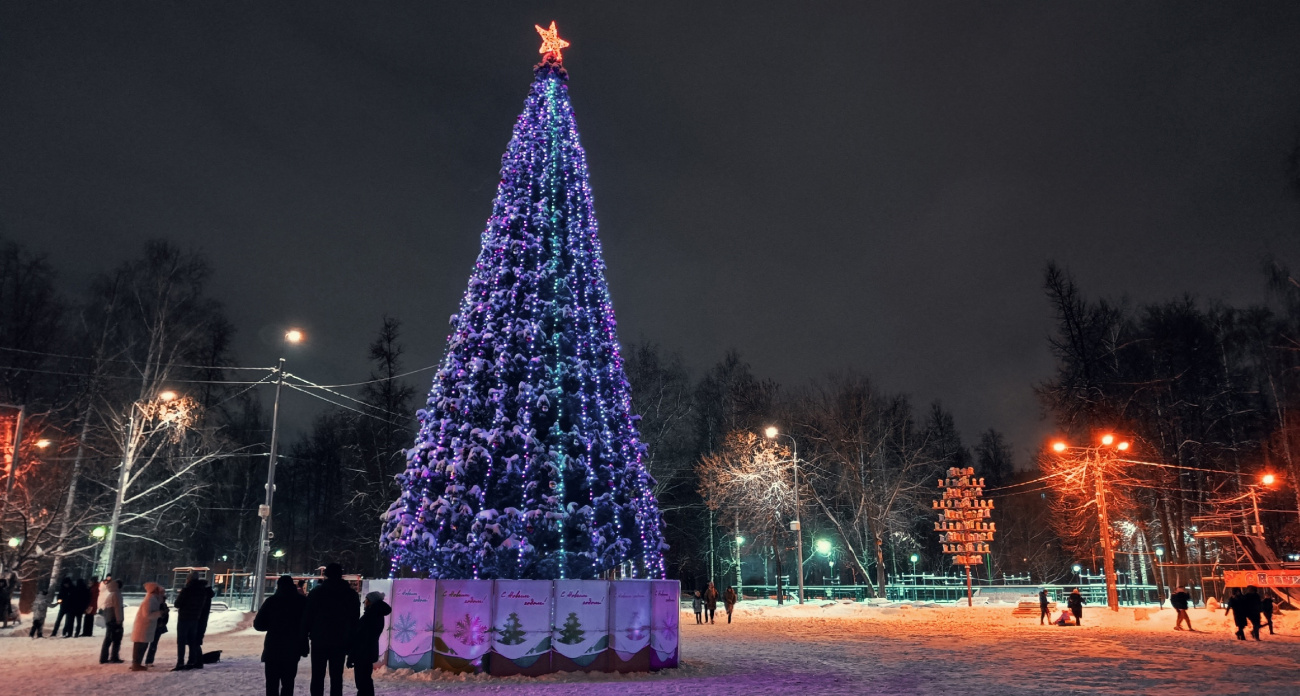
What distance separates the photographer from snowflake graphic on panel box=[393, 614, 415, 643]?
13.6 metres

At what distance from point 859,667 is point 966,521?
84.9 feet

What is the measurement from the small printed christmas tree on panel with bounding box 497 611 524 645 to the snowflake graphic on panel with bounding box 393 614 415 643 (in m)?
1.54

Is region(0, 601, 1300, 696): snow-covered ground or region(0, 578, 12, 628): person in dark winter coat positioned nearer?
region(0, 601, 1300, 696): snow-covered ground

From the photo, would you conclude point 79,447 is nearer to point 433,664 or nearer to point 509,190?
point 509,190

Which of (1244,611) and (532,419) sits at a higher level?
(532,419)

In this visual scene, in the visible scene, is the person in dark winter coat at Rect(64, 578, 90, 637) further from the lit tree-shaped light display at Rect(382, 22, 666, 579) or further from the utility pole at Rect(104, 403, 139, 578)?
the lit tree-shaped light display at Rect(382, 22, 666, 579)

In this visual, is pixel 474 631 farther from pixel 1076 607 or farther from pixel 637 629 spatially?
pixel 1076 607

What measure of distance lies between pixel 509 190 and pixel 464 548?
8.16m

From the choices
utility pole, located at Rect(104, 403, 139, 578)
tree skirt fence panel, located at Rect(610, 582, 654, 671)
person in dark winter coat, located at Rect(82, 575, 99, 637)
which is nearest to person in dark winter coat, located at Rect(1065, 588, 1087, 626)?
tree skirt fence panel, located at Rect(610, 582, 654, 671)

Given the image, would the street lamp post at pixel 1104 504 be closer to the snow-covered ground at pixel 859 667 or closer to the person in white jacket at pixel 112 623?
the snow-covered ground at pixel 859 667

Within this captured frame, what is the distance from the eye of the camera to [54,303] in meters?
29.6

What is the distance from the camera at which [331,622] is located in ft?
30.1

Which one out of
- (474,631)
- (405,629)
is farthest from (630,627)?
(405,629)

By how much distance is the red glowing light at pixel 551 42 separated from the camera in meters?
21.3
